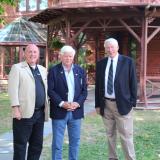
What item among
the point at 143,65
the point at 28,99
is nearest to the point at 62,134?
the point at 28,99

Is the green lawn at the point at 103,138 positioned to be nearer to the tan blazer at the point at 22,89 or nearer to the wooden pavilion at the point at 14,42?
the tan blazer at the point at 22,89

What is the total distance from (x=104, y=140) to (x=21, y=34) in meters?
18.5

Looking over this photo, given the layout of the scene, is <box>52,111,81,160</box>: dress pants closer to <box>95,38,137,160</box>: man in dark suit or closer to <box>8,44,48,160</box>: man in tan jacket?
<box>8,44,48,160</box>: man in tan jacket

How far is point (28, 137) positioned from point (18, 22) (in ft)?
74.5

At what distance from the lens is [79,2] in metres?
18.9

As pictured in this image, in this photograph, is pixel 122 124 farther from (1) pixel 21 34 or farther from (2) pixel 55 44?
(1) pixel 21 34

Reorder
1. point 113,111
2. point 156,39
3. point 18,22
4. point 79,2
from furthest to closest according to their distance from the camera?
point 18,22
point 156,39
point 79,2
point 113,111

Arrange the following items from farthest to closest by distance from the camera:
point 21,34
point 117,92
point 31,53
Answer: point 21,34, point 117,92, point 31,53

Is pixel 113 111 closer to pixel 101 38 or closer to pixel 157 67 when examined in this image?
pixel 157 67

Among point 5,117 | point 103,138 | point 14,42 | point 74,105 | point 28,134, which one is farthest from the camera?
point 14,42

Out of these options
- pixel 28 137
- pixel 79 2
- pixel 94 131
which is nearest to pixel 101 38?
pixel 79 2

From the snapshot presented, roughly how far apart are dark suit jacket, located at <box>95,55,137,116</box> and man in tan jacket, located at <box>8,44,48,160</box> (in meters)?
1.00

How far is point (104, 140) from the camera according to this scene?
1005 centimetres

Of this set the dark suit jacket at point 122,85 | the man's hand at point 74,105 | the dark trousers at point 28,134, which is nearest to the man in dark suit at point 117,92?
the dark suit jacket at point 122,85
